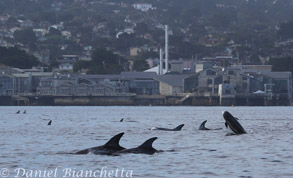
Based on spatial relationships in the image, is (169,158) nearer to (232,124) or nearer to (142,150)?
(142,150)

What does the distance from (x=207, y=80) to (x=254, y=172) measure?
152047 mm

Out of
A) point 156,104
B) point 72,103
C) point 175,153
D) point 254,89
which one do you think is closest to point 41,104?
point 72,103

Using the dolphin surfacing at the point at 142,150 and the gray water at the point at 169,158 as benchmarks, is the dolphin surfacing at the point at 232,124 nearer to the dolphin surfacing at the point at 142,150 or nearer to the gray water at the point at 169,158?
the gray water at the point at 169,158

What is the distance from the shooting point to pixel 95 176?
29594 millimetres

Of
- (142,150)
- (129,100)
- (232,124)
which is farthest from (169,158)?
(129,100)

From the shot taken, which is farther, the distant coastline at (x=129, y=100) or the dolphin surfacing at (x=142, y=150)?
the distant coastline at (x=129, y=100)

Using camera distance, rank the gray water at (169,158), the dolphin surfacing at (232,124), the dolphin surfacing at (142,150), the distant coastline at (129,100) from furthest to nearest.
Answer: the distant coastline at (129,100)
the dolphin surfacing at (232,124)
the dolphin surfacing at (142,150)
the gray water at (169,158)

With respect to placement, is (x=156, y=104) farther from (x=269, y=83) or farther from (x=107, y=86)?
(x=269, y=83)

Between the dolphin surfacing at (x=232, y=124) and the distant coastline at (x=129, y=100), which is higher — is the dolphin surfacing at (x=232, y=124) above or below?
below

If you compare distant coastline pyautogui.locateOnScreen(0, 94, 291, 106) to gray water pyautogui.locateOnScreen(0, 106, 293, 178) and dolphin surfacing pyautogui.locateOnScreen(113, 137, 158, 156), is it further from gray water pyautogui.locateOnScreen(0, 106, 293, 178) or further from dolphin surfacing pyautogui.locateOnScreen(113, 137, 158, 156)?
dolphin surfacing pyautogui.locateOnScreen(113, 137, 158, 156)

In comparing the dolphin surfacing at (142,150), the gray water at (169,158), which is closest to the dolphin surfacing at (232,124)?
the gray water at (169,158)

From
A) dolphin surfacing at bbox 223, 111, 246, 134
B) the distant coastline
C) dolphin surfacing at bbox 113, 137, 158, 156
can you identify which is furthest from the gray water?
the distant coastline

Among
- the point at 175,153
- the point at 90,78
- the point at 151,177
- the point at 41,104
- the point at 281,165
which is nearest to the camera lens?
the point at 151,177

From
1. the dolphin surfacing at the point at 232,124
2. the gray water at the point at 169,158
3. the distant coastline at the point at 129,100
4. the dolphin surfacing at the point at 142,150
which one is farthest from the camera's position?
the distant coastline at the point at 129,100
